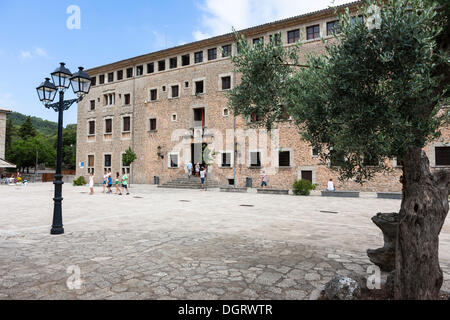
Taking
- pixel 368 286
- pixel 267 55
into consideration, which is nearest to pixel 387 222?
pixel 368 286

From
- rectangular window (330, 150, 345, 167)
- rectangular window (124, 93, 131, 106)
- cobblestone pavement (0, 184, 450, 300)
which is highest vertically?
rectangular window (124, 93, 131, 106)

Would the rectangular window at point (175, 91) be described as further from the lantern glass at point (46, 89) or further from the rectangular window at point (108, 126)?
the lantern glass at point (46, 89)

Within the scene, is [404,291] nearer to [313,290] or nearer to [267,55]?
[313,290]

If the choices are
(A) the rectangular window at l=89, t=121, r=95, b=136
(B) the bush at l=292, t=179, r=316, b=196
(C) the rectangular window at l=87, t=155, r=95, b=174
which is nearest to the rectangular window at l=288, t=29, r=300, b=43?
(B) the bush at l=292, t=179, r=316, b=196

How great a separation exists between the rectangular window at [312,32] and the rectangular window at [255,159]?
9863 mm

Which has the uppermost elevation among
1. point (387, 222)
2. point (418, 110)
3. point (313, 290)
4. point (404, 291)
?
point (418, 110)

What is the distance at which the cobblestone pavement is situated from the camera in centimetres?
363

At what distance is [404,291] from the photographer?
300cm

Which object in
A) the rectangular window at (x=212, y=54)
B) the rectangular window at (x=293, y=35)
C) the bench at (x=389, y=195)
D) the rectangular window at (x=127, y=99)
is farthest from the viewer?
the rectangular window at (x=127, y=99)

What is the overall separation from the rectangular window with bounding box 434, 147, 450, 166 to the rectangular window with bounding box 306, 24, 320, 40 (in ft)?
38.2

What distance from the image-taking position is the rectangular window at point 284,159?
23.1 metres

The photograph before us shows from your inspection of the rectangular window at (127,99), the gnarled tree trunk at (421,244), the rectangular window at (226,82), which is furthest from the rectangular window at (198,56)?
the gnarled tree trunk at (421,244)

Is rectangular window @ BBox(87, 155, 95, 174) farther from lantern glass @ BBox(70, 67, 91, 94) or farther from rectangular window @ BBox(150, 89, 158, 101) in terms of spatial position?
lantern glass @ BBox(70, 67, 91, 94)
